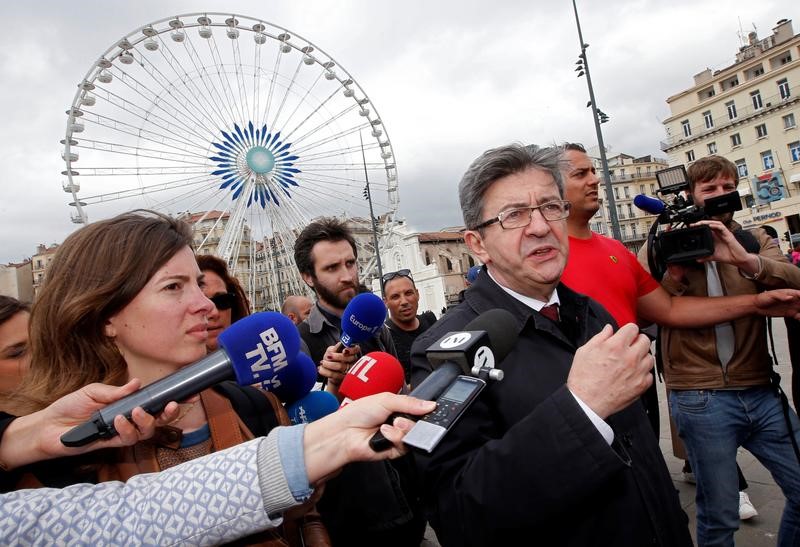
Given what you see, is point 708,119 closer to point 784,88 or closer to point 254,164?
point 784,88

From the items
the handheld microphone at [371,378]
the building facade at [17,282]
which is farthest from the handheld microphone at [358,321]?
the building facade at [17,282]

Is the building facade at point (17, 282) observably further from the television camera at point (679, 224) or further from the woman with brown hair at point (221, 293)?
the television camera at point (679, 224)

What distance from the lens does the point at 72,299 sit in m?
1.50

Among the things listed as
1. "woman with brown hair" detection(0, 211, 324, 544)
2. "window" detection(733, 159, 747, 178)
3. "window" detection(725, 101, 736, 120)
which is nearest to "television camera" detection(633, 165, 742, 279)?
"woman with brown hair" detection(0, 211, 324, 544)

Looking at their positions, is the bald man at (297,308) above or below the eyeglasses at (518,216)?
below

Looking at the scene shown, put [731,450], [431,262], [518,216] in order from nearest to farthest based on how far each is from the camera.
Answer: [518,216] < [731,450] < [431,262]

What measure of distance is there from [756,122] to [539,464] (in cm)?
4976

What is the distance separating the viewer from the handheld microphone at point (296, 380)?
6.34ft

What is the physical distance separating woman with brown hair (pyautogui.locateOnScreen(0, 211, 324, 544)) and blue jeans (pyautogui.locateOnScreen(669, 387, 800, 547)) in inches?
95.1

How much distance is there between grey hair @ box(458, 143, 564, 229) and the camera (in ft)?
6.53

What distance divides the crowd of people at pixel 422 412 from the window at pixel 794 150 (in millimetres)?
45932

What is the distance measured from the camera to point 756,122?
39.5m

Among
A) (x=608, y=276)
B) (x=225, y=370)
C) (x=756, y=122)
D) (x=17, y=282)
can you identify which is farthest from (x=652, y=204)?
(x=756, y=122)

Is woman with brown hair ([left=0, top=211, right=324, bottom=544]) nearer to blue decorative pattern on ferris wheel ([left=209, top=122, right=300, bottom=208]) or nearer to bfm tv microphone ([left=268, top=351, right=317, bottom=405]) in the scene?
bfm tv microphone ([left=268, top=351, right=317, bottom=405])
